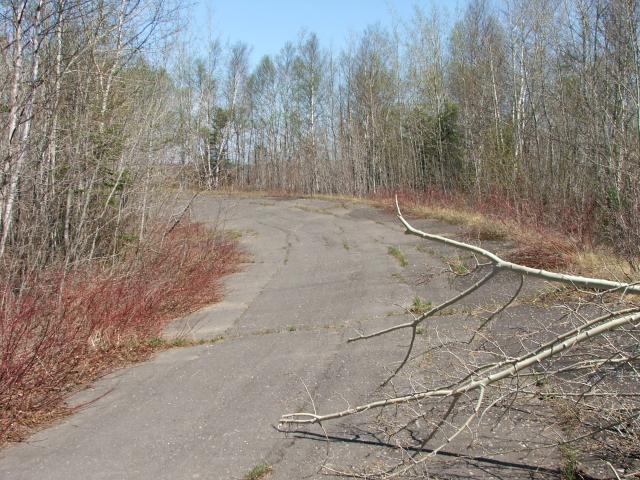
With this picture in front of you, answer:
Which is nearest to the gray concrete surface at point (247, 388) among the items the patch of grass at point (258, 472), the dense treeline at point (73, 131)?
the patch of grass at point (258, 472)

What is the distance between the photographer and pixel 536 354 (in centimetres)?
300

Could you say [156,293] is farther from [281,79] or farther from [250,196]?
[281,79]

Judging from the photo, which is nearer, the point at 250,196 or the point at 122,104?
the point at 122,104

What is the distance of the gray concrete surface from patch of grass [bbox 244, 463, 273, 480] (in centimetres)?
4

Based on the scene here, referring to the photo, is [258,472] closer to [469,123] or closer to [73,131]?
[73,131]

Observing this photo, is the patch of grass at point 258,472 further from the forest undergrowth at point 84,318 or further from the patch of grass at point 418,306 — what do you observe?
the patch of grass at point 418,306

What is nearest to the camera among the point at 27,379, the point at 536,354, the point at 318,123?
the point at 536,354

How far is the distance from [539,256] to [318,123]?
87.7ft

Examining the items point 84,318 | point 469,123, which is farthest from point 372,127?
point 84,318

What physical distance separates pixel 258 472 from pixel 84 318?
3.98 metres

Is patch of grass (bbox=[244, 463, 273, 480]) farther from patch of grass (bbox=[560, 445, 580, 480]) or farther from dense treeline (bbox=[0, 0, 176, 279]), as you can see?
dense treeline (bbox=[0, 0, 176, 279])

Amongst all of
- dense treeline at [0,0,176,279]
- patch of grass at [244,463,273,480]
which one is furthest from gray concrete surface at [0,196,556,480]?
dense treeline at [0,0,176,279]

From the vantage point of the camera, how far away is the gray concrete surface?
4.04 meters

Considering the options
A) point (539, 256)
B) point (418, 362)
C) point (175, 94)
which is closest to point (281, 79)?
point (175, 94)
